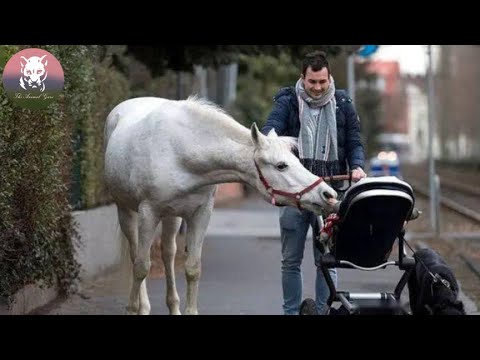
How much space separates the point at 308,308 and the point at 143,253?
1.59m

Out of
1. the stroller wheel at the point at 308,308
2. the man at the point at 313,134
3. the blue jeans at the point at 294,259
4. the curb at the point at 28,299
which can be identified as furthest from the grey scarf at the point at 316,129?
the curb at the point at 28,299


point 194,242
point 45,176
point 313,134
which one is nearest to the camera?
point 313,134

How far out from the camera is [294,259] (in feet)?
29.2

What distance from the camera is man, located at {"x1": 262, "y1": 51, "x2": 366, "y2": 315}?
860 centimetres

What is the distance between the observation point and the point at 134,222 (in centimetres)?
1024

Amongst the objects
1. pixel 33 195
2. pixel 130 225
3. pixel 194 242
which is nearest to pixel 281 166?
pixel 194 242

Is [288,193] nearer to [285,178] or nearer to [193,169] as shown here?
[285,178]

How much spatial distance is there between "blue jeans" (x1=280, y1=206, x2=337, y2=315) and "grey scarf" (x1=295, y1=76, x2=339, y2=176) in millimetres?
393

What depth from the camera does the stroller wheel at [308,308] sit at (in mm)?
8195

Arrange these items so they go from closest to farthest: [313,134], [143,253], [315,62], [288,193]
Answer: [288,193], [315,62], [313,134], [143,253]
